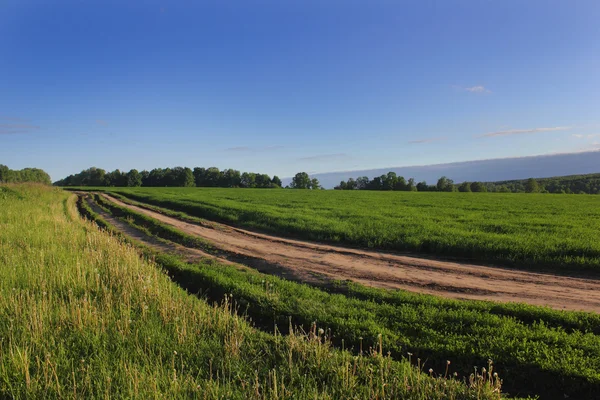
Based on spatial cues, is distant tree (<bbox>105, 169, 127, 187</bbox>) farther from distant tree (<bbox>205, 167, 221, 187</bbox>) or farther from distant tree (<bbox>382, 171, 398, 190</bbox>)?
distant tree (<bbox>382, 171, 398, 190</bbox>)

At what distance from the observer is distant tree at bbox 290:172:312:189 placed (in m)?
121

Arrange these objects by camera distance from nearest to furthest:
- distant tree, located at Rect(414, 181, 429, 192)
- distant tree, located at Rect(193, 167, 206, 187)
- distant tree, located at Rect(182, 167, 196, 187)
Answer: distant tree, located at Rect(414, 181, 429, 192) < distant tree, located at Rect(182, 167, 196, 187) < distant tree, located at Rect(193, 167, 206, 187)

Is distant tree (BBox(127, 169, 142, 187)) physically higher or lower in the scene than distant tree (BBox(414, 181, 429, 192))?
higher

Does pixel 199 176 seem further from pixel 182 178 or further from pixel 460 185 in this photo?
pixel 460 185

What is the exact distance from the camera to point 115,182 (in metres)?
110

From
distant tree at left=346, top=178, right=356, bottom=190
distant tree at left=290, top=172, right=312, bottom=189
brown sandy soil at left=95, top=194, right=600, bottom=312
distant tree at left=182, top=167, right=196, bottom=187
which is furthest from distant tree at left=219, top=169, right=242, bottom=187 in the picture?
brown sandy soil at left=95, top=194, right=600, bottom=312

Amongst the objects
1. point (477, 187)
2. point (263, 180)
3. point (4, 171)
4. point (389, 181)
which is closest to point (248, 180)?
point (263, 180)

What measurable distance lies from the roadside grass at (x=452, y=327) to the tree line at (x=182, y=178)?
10267 cm

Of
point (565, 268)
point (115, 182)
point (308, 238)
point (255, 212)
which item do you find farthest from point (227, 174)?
point (565, 268)

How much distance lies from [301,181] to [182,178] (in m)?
43.5

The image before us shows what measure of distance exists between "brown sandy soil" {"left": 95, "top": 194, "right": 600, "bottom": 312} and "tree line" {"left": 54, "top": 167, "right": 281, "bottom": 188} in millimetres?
Answer: 97985

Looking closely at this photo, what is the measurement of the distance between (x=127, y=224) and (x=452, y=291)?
18762 mm

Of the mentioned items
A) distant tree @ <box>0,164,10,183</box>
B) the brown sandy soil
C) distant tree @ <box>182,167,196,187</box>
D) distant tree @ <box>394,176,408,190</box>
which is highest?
distant tree @ <box>0,164,10,183</box>

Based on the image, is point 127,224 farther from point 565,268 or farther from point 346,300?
point 565,268
